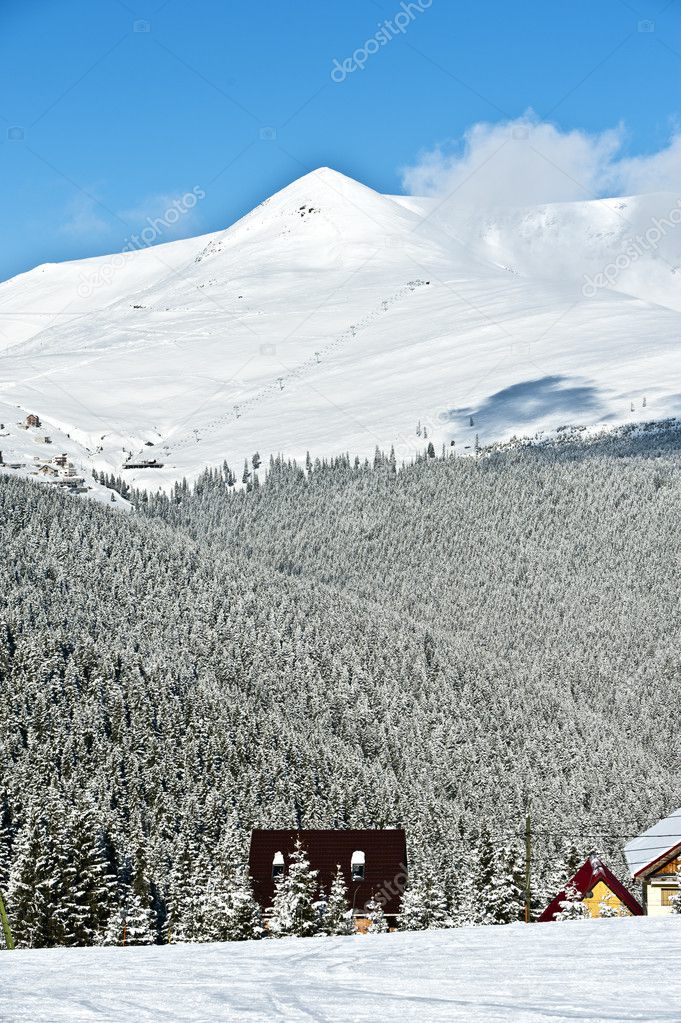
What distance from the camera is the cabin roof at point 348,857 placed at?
67.9 m

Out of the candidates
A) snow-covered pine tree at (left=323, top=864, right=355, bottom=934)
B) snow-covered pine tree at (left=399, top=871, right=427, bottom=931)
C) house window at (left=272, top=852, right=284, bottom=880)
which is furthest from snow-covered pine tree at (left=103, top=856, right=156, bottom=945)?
snow-covered pine tree at (left=399, top=871, right=427, bottom=931)

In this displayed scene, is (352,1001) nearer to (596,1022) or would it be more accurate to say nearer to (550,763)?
(596,1022)

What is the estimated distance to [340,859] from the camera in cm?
6944

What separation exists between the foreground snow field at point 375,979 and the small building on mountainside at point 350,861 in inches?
2006

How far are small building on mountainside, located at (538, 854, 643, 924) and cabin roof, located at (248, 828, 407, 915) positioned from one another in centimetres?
2658

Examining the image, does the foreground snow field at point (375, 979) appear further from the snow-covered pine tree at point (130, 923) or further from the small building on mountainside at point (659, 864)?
the snow-covered pine tree at point (130, 923)

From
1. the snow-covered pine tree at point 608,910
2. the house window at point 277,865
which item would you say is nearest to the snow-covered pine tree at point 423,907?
the house window at point 277,865

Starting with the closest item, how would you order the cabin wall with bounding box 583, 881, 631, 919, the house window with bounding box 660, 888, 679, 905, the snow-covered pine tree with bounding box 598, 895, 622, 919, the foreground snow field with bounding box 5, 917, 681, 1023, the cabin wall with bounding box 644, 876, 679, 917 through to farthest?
the foreground snow field with bounding box 5, 917, 681, 1023, the snow-covered pine tree with bounding box 598, 895, 622, 919, the cabin wall with bounding box 644, 876, 679, 917, the house window with bounding box 660, 888, 679, 905, the cabin wall with bounding box 583, 881, 631, 919

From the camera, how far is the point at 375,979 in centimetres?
1459

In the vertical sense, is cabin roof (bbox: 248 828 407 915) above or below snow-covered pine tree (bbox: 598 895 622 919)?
below

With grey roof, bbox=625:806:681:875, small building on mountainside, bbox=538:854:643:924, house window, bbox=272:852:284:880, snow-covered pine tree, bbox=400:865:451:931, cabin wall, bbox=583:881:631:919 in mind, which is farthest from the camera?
house window, bbox=272:852:284:880

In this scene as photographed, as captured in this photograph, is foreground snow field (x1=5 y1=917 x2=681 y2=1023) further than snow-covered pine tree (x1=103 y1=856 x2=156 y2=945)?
No

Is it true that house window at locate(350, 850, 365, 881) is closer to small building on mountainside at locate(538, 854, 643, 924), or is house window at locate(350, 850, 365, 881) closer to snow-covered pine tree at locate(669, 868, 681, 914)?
small building on mountainside at locate(538, 854, 643, 924)

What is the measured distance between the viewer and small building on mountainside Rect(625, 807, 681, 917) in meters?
33.0
